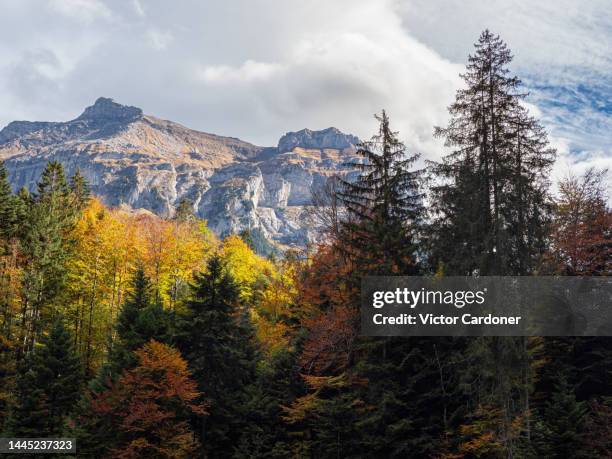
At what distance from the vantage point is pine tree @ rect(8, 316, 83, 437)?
2561 centimetres

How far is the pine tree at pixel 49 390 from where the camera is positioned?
1008 inches

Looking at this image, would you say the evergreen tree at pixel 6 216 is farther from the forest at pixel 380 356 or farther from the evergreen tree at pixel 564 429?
the evergreen tree at pixel 564 429

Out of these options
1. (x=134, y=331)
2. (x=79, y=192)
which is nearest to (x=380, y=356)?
(x=134, y=331)

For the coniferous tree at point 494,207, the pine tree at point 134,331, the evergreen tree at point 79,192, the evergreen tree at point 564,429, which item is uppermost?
the evergreen tree at point 79,192

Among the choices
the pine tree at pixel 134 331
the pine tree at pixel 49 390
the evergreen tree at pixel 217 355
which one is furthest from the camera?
the evergreen tree at pixel 217 355

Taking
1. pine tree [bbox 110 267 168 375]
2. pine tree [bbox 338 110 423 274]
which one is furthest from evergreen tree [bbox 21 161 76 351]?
pine tree [bbox 338 110 423 274]

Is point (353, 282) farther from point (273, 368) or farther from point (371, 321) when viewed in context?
point (273, 368)

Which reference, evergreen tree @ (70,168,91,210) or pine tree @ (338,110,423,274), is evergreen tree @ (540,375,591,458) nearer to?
pine tree @ (338,110,423,274)

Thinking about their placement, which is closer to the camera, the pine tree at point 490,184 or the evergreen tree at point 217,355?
the pine tree at point 490,184

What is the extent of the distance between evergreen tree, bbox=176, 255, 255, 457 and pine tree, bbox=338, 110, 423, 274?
8650 millimetres

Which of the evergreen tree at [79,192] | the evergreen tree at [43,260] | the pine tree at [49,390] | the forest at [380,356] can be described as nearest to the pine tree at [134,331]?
the forest at [380,356]

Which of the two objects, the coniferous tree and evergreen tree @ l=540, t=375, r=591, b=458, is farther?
evergreen tree @ l=540, t=375, r=591, b=458

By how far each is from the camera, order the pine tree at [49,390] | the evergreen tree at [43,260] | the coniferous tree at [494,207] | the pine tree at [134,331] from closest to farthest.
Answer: the coniferous tree at [494,207], the pine tree at [49,390], the pine tree at [134,331], the evergreen tree at [43,260]

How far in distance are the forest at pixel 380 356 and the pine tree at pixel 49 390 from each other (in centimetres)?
9
